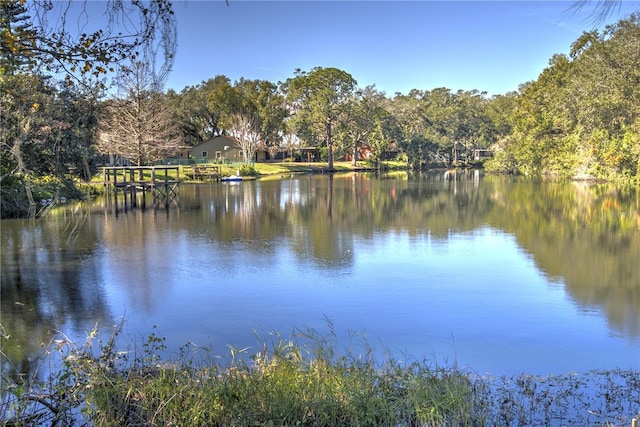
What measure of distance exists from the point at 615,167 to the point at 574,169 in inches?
202

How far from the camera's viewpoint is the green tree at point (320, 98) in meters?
58.5

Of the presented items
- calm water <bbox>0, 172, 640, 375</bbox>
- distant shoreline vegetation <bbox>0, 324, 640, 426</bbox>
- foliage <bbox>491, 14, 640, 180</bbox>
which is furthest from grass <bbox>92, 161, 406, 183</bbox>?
distant shoreline vegetation <bbox>0, 324, 640, 426</bbox>

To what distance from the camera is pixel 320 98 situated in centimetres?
5841

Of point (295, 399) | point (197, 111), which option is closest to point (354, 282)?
point (295, 399)

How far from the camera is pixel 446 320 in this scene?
29.9ft

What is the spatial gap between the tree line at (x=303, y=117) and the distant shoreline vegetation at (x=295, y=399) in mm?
2145

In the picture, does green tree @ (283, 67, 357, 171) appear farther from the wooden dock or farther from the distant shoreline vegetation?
the distant shoreline vegetation

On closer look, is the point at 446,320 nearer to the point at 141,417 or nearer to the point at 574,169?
the point at 141,417

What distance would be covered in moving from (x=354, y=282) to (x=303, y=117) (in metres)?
49.9

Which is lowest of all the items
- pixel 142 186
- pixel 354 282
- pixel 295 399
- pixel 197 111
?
pixel 354 282

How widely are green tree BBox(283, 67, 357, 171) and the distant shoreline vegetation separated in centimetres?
5419

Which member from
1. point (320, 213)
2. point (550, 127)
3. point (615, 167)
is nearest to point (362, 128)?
point (550, 127)

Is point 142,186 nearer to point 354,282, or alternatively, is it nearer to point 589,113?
point 354,282

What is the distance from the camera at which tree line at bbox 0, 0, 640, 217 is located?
644 centimetres
